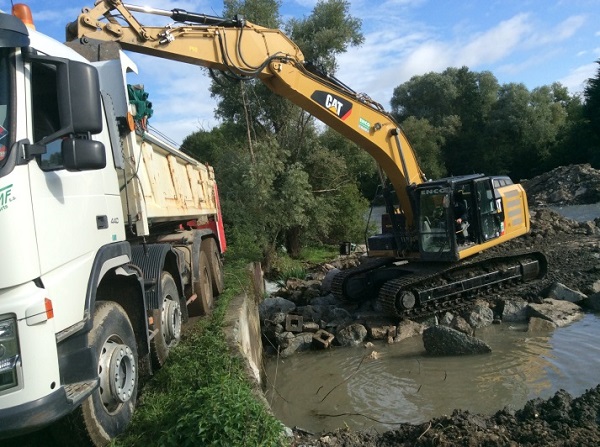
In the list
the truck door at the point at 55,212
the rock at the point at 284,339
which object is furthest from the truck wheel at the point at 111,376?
the rock at the point at 284,339

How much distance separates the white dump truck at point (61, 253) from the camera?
305 centimetres

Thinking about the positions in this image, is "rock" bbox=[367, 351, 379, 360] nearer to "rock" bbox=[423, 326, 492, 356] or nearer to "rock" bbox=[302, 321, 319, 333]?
"rock" bbox=[423, 326, 492, 356]

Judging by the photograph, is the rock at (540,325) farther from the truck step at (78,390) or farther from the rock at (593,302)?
the truck step at (78,390)

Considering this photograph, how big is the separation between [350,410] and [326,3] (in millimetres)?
18916

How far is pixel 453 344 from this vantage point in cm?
865

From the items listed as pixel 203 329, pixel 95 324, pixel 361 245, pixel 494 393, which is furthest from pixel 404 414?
pixel 361 245

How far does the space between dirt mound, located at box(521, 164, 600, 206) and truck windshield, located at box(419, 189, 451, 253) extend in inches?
1125

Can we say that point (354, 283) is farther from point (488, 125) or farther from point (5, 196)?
point (488, 125)

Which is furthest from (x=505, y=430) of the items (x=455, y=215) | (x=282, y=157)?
(x=282, y=157)

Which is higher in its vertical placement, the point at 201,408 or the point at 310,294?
the point at 201,408

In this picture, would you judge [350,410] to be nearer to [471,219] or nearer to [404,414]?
[404,414]

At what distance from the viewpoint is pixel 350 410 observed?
22.6 ft

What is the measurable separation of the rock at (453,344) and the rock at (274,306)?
148 inches

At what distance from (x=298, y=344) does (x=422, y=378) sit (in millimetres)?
2777
